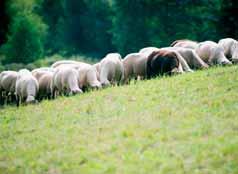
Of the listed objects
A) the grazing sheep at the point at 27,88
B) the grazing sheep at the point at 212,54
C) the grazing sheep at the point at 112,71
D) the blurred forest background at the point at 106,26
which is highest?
the blurred forest background at the point at 106,26

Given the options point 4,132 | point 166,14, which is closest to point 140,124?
point 4,132

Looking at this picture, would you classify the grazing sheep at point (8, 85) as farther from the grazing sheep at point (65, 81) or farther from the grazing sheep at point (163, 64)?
the grazing sheep at point (163, 64)

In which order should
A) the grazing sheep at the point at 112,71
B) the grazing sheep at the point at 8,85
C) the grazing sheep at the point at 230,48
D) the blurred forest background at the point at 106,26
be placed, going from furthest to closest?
the blurred forest background at the point at 106,26 < the grazing sheep at the point at 8,85 < the grazing sheep at the point at 230,48 < the grazing sheep at the point at 112,71

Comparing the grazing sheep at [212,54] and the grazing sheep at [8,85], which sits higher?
the grazing sheep at [212,54]

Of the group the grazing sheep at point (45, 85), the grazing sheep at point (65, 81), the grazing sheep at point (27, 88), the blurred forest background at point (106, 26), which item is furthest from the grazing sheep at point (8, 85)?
the blurred forest background at point (106, 26)

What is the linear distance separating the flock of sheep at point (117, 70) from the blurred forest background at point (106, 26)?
23.8 m

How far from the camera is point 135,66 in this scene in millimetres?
21828

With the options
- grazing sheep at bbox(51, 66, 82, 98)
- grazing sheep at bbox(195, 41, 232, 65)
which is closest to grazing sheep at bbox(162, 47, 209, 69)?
grazing sheep at bbox(195, 41, 232, 65)

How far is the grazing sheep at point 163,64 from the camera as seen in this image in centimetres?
1966

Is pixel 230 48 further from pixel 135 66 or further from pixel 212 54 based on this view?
pixel 135 66

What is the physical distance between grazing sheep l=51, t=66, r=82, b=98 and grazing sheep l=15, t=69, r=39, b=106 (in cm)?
74

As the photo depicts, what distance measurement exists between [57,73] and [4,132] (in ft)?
24.3

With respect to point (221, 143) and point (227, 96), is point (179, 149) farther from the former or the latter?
point (227, 96)

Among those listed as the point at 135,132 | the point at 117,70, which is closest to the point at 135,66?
the point at 117,70
